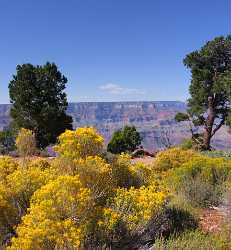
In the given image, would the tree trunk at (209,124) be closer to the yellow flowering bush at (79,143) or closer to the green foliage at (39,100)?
the green foliage at (39,100)

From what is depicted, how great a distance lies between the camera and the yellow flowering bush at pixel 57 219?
6.36 meters

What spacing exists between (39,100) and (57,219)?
34.4 metres

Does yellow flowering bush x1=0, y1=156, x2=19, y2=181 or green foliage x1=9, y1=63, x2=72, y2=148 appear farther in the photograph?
green foliage x1=9, y1=63, x2=72, y2=148

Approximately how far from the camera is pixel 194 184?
41.4 ft

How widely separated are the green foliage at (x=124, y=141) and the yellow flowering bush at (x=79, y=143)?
32648 millimetres

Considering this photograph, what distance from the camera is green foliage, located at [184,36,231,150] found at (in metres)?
37.0

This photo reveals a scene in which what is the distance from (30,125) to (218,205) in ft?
98.9

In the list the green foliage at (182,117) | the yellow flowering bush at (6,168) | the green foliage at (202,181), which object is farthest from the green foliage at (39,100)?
the yellow flowering bush at (6,168)

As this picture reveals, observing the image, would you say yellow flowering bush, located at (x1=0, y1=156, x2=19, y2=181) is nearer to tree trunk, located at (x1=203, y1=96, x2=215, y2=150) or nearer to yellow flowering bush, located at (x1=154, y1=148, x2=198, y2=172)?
yellow flowering bush, located at (x1=154, y1=148, x2=198, y2=172)

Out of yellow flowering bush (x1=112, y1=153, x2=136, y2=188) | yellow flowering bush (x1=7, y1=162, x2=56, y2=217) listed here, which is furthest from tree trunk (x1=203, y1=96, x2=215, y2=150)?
yellow flowering bush (x1=7, y1=162, x2=56, y2=217)

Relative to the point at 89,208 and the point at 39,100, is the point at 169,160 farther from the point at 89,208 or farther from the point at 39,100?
the point at 39,100

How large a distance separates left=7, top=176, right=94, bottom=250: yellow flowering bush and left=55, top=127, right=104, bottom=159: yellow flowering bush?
193cm

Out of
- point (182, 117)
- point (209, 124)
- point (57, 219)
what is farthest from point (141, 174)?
point (182, 117)

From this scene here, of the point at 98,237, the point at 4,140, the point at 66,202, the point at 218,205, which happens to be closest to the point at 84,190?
the point at 66,202
